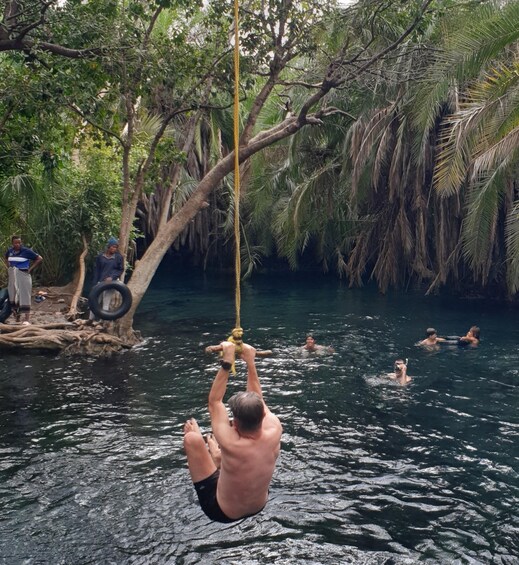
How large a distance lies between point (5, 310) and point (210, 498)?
13.4 metres

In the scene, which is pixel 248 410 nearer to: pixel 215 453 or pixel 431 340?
pixel 215 453

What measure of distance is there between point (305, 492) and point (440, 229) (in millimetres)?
17010

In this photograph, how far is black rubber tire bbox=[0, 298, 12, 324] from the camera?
62.8 feet

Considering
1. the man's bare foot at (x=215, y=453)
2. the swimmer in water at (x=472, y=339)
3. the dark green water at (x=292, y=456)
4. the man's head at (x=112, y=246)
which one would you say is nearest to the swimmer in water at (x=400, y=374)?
the dark green water at (x=292, y=456)

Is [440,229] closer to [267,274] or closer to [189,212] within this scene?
[189,212]

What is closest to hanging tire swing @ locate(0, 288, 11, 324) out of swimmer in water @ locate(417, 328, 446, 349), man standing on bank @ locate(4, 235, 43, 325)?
man standing on bank @ locate(4, 235, 43, 325)

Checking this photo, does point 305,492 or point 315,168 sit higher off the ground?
point 315,168

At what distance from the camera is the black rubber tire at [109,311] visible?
17578mm

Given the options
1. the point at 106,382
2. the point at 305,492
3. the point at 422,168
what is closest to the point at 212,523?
the point at 305,492

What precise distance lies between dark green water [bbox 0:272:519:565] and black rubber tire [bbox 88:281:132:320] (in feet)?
3.90

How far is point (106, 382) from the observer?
16.1 meters

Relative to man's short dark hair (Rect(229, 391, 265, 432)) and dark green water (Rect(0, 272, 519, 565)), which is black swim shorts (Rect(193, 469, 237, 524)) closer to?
man's short dark hair (Rect(229, 391, 265, 432))

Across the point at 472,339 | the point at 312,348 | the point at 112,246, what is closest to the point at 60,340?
the point at 112,246

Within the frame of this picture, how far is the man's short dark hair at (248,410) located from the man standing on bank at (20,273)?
1280cm
